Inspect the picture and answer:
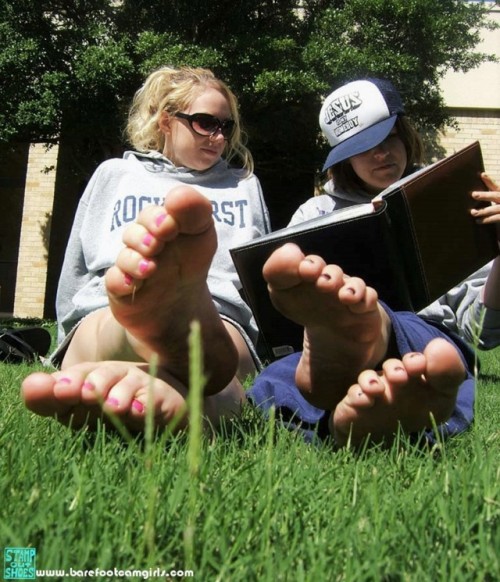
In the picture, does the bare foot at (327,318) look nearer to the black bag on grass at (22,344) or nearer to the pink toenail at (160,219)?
the pink toenail at (160,219)

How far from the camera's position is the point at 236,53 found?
908cm

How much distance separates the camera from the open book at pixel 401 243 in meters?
1.48

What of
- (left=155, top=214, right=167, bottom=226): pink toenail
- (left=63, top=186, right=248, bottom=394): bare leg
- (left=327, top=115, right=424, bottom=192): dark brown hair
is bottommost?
(left=63, top=186, right=248, bottom=394): bare leg

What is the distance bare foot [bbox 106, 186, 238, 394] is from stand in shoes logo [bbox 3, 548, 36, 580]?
52 centimetres

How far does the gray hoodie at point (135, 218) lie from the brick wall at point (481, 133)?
9.69m

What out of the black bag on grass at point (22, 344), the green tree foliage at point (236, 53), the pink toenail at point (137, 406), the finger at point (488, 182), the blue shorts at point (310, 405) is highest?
the green tree foliage at point (236, 53)

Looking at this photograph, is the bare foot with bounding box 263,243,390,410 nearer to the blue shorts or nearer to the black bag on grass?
the blue shorts

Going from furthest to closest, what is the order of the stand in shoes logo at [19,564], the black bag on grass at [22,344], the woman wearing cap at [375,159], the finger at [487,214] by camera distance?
the black bag on grass at [22,344]
the woman wearing cap at [375,159]
the finger at [487,214]
the stand in shoes logo at [19,564]

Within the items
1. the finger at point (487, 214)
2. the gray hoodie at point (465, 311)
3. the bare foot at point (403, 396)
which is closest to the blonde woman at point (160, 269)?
the bare foot at point (403, 396)

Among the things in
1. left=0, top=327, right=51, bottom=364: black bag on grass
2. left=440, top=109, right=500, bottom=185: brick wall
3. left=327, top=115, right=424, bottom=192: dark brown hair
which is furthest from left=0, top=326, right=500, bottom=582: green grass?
left=440, top=109, right=500, bottom=185: brick wall

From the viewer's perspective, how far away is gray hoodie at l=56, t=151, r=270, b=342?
6.70 ft

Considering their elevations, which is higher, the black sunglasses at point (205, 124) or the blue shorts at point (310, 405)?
the black sunglasses at point (205, 124)

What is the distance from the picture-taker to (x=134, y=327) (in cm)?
115

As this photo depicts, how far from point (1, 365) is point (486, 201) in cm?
213
